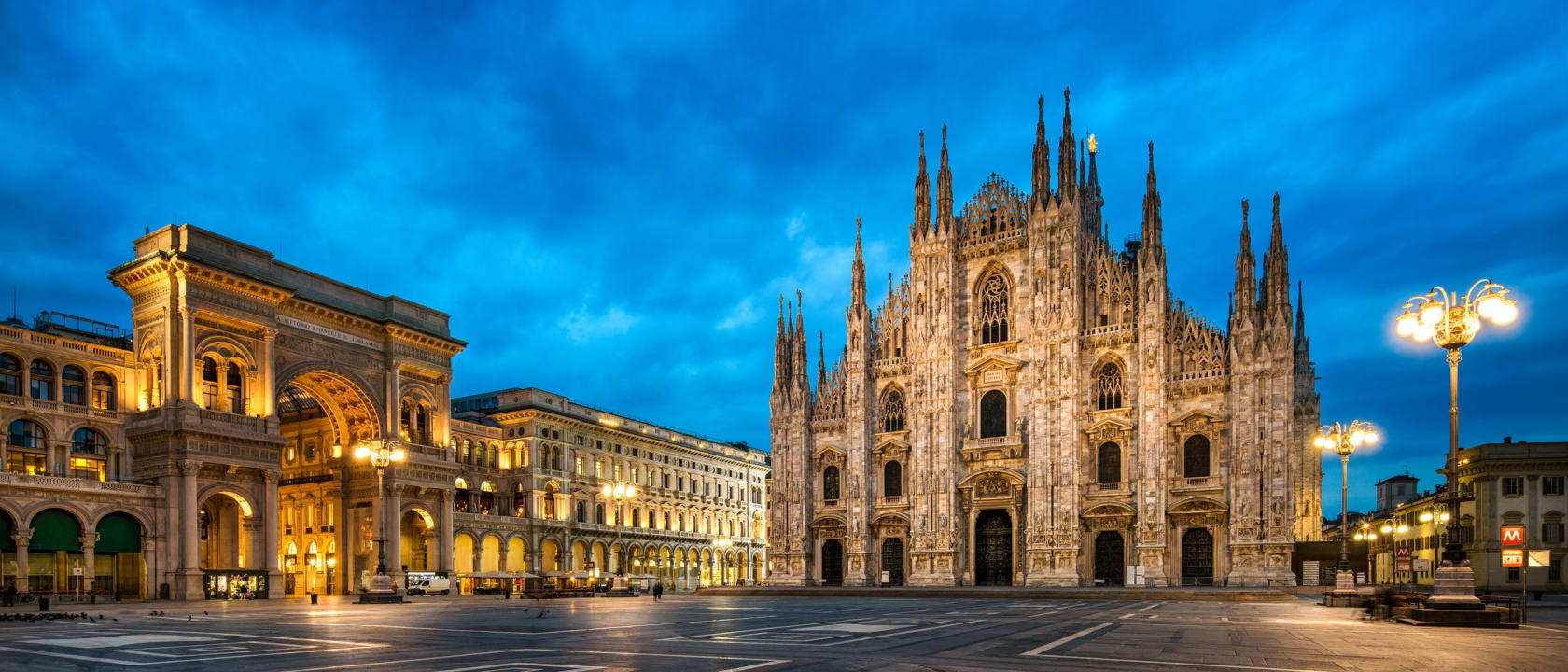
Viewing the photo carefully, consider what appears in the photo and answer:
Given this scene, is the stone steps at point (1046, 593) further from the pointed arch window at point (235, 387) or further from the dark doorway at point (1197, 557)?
the pointed arch window at point (235, 387)

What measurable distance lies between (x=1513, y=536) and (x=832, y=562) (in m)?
43.7

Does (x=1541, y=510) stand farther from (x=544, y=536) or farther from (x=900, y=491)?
(x=544, y=536)

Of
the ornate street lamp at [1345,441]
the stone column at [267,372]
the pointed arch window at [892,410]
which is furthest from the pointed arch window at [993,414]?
the stone column at [267,372]

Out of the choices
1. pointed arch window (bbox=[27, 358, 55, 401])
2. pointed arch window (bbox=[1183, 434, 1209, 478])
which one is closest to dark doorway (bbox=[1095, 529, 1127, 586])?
pointed arch window (bbox=[1183, 434, 1209, 478])

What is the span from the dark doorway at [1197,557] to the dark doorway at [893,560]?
15964 millimetres

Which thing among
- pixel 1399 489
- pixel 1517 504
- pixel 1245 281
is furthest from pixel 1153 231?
pixel 1399 489

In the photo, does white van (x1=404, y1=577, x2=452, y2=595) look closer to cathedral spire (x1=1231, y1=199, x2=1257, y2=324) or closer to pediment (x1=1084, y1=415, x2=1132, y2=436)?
pediment (x1=1084, y1=415, x2=1132, y2=436)

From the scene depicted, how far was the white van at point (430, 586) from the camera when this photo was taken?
58.6m

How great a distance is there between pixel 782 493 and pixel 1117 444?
20613mm

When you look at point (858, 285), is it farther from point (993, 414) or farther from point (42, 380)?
point (42, 380)

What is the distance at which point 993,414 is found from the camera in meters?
58.6

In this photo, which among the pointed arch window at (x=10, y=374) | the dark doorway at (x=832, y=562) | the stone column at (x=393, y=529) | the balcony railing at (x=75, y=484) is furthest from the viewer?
the dark doorway at (x=832, y=562)

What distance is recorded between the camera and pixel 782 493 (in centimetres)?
6334

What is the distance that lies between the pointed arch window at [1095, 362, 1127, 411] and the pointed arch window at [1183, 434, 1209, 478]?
13.5 feet
